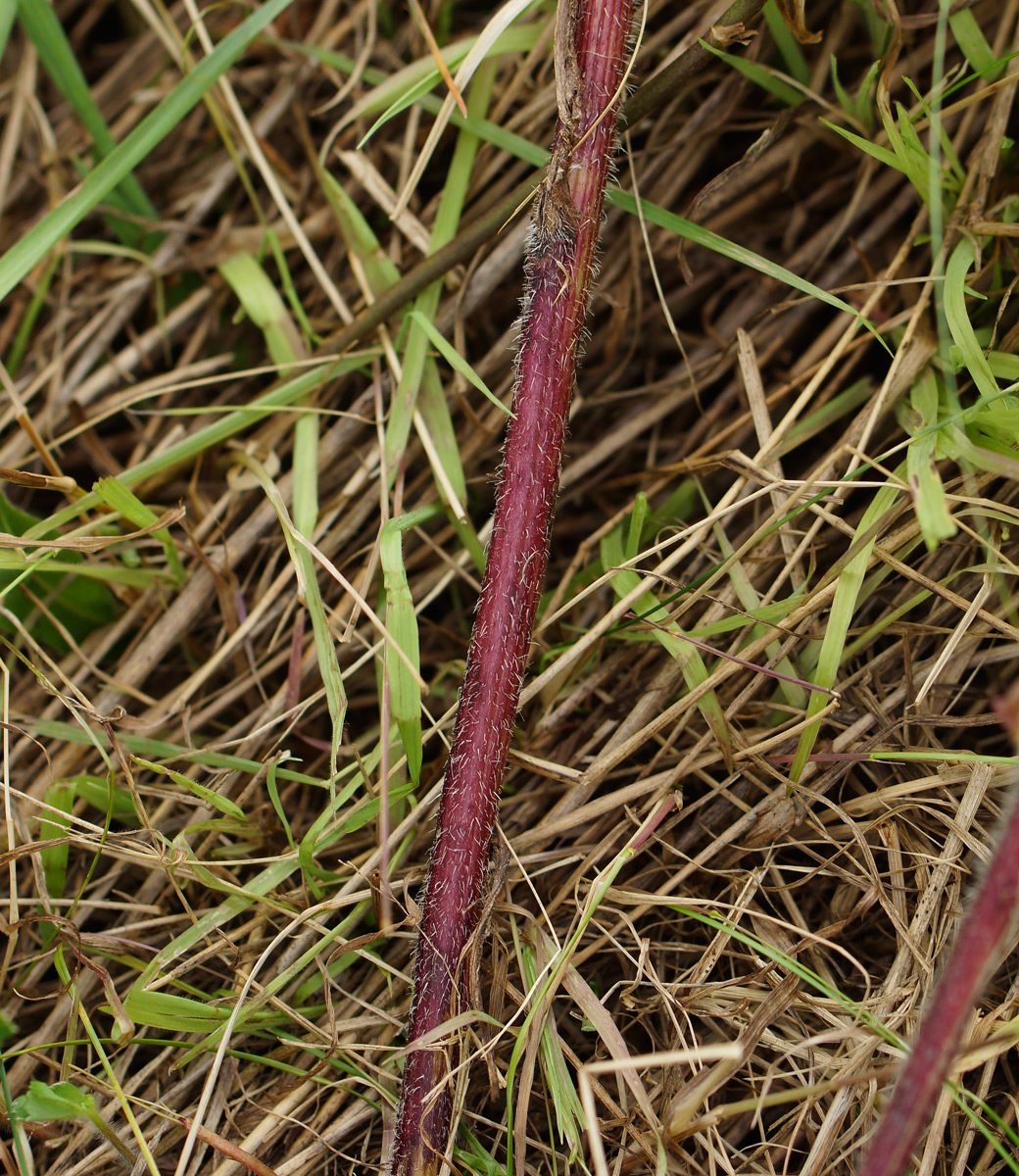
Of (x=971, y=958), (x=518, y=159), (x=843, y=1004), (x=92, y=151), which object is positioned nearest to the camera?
(x=971, y=958)

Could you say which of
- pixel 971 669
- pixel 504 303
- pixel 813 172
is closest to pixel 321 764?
pixel 504 303

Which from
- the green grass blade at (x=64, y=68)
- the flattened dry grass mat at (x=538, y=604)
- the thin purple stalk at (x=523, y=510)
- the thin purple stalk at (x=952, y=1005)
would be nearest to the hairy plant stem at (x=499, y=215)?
the flattened dry grass mat at (x=538, y=604)

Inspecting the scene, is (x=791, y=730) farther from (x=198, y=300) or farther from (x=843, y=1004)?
(x=198, y=300)

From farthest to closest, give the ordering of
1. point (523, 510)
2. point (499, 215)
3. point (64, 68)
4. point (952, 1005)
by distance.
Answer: point (64, 68)
point (499, 215)
point (523, 510)
point (952, 1005)

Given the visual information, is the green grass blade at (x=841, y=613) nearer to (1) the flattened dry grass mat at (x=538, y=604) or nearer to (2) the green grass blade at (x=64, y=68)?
(1) the flattened dry grass mat at (x=538, y=604)

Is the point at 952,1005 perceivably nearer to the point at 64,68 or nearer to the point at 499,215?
the point at 499,215

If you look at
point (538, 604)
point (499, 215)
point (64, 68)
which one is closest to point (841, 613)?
point (538, 604)

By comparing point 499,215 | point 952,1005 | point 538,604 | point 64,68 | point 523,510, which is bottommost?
point 952,1005
